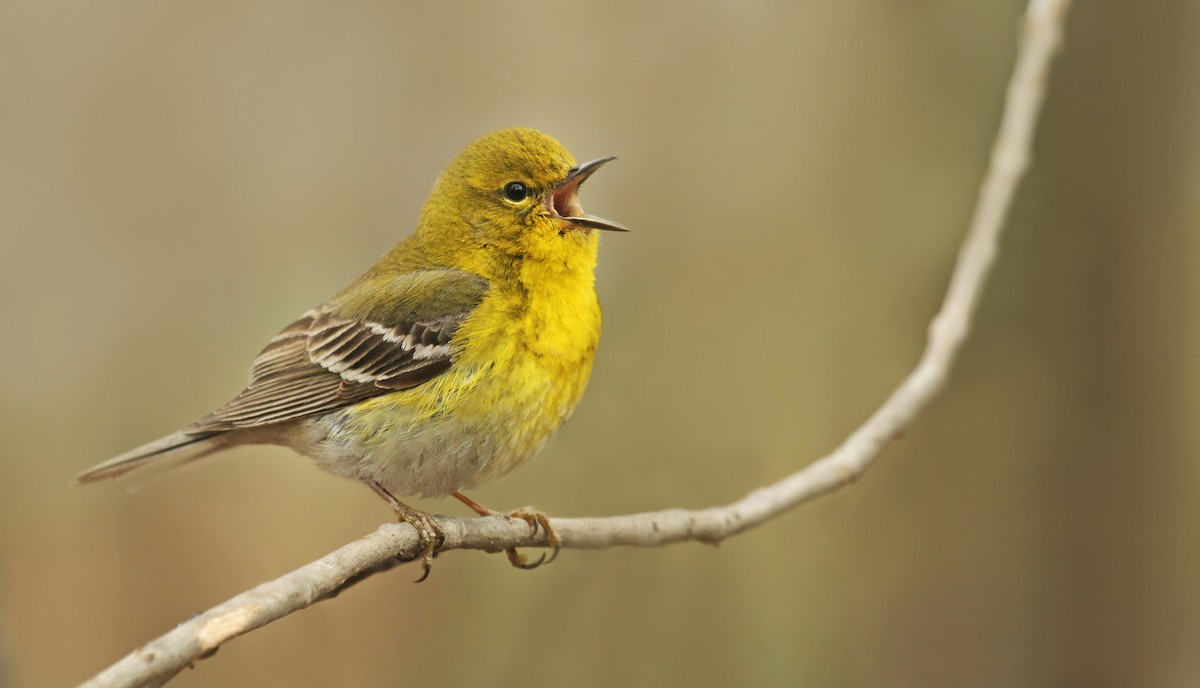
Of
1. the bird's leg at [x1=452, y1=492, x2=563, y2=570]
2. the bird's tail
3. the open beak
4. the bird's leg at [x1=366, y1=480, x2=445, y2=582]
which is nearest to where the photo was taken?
the bird's tail

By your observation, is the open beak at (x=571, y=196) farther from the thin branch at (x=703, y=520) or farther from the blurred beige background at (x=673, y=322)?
the thin branch at (x=703, y=520)

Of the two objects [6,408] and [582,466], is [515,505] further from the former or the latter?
[6,408]

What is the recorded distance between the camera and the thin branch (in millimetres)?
1317

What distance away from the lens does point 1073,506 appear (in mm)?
4309

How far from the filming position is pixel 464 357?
2.48 meters

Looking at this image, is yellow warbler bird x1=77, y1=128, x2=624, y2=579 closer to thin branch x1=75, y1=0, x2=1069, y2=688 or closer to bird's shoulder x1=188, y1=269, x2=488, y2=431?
bird's shoulder x1=188, y1=269, x2=488, y2=431

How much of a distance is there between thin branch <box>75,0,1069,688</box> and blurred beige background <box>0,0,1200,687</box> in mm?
1018

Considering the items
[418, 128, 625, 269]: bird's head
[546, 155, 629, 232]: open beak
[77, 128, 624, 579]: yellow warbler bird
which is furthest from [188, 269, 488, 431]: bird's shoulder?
[546, 155, 629, 232]: open beak

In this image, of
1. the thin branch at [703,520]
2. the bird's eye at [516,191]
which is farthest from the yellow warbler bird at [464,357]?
the thin branch at [703,520]

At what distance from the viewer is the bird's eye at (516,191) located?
255 cm

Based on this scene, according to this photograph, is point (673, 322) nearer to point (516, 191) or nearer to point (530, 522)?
point (516, 191)

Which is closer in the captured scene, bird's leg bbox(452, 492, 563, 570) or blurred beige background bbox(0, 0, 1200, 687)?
bird's leg bbox(452, 492, 563, 570)

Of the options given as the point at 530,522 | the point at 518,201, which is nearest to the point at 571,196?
the point at 518,201

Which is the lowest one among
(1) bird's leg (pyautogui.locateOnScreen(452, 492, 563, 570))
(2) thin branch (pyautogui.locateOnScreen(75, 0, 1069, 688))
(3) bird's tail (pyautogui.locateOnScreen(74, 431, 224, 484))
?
(1) bird's leg (pyautogui.locateOnScreen(452, 492, 563, 570))
